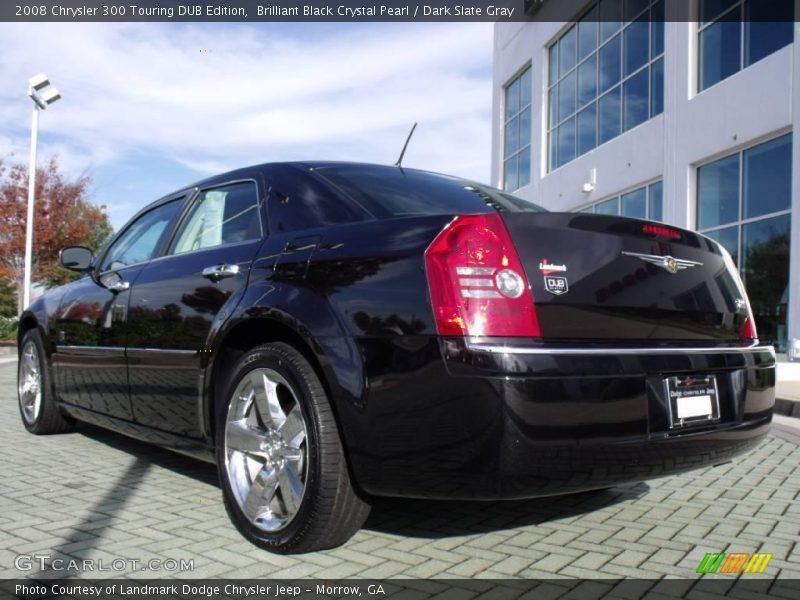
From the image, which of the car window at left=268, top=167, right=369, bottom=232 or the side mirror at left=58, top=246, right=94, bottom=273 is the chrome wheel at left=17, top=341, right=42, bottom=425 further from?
the car window at left=268, top=167, right=369, bottom=232

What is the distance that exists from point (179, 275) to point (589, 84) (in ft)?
55.6

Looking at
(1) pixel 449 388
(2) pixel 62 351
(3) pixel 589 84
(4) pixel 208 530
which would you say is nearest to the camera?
(1) pixel 449 388

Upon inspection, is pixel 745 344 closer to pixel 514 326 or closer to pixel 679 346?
pixel 679 346

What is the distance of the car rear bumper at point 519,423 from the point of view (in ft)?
7.75

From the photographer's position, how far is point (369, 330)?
2611 millimetres

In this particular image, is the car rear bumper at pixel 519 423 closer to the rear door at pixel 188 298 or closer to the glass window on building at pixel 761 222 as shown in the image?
the rear door at pixel 188 298

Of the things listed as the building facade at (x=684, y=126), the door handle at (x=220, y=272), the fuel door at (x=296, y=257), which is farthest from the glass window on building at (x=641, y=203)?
the fuel door at (x=296, y=257)

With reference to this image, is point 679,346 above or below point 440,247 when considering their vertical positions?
below

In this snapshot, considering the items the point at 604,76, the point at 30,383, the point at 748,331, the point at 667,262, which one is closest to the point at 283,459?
the point at 667,262

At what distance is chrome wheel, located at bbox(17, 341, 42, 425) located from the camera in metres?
5.41

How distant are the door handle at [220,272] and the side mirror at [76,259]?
2021 mm

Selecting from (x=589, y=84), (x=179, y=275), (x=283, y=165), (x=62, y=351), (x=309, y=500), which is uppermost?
(x=589, y=84)

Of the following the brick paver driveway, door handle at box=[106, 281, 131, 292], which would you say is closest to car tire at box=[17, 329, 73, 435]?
the brick paver driveway

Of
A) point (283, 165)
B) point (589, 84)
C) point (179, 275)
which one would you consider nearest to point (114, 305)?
point (179, 275)
